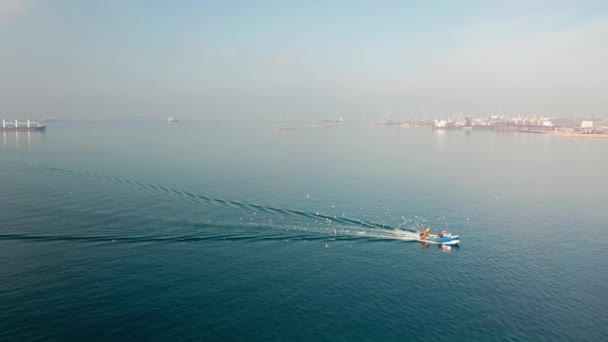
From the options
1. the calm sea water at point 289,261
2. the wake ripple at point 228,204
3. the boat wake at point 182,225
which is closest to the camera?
the calm sea water at point 289,261

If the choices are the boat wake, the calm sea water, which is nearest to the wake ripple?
the boat wake

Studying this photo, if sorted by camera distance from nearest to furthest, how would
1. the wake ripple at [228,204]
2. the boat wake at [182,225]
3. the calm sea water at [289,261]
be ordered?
the calm sea water at [289,261] < the boat wake at [182,225] < the wake ripple at [228,204]

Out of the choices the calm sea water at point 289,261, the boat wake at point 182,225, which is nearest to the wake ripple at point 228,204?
the boat wake at point 182,225

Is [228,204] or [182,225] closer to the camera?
[182,225]

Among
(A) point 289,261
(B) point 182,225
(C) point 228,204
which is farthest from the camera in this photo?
(C) point 228,204

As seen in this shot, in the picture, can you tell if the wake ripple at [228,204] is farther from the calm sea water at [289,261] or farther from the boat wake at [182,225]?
the calm sea water at [289,261]

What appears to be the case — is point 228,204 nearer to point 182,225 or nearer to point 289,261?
point 182,225

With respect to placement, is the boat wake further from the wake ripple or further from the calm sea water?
the calm sea water

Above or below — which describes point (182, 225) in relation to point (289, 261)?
above

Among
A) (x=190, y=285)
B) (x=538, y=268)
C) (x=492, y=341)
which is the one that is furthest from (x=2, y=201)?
(x=538, y=268)

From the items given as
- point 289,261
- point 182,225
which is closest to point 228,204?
point 182,225
